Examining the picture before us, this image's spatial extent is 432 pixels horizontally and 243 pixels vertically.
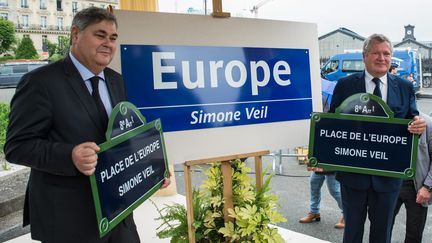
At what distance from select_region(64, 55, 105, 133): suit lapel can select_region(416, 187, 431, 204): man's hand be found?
78.3 inches

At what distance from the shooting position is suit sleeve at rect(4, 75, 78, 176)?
1.34 meters

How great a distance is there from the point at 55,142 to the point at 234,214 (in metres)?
1.03

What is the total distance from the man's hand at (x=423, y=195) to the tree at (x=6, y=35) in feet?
13.1

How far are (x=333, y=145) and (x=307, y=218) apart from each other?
1.74 metres

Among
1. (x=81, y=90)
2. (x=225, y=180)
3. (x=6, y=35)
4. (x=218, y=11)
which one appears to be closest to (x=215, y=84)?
(x=218, y=11)

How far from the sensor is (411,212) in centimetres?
254

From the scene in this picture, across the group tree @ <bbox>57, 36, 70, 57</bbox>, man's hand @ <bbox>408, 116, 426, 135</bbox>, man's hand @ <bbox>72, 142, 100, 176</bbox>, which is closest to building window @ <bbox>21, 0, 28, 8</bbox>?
tree @ <bbox>57, 36, 70, 57</bbox>

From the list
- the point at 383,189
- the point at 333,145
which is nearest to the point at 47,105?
the point at 333,145

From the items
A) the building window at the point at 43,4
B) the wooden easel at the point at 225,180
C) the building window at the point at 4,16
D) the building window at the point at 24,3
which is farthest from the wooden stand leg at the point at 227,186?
the building window at the point at 43,4

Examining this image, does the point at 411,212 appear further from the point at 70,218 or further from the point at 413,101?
the point at 70,218

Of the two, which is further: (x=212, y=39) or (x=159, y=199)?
(x=159, y=199)

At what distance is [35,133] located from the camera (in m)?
1.37

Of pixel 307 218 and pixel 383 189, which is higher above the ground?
pixel 383 189

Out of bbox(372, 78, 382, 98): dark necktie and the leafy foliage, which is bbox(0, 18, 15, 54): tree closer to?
the leafy foliage
